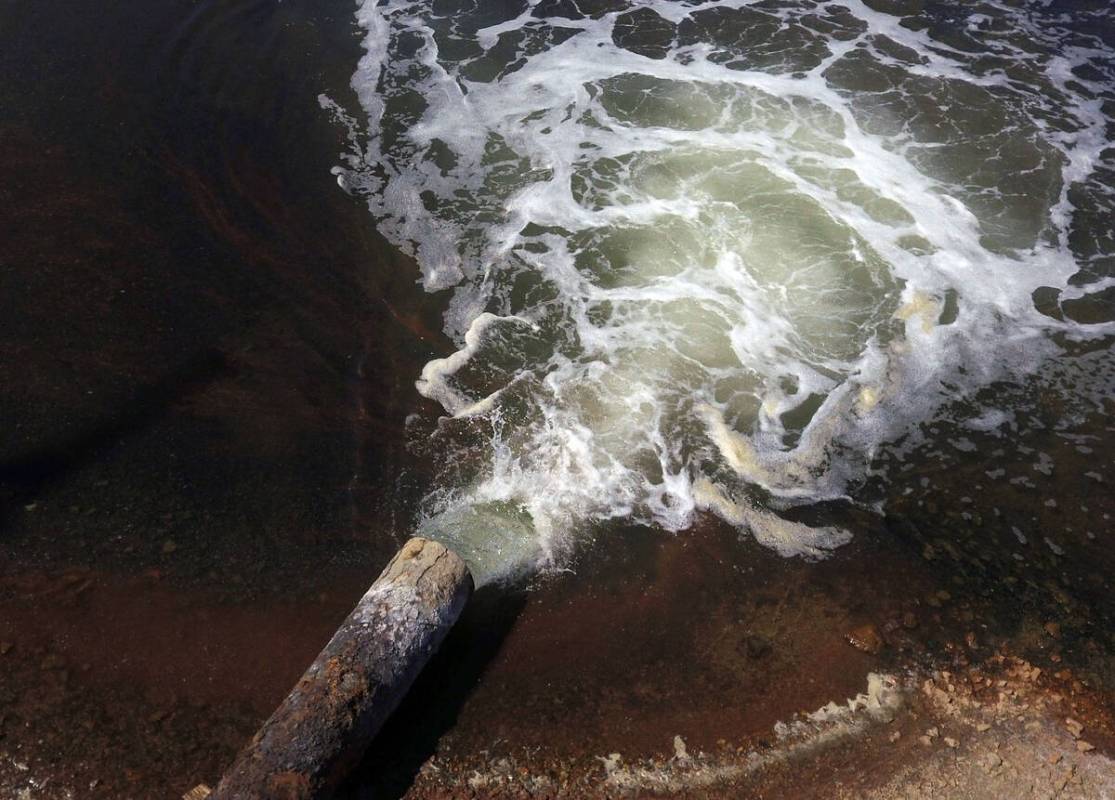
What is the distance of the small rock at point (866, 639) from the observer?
5426 millimetres

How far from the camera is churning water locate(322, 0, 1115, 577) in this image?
21.8 ft

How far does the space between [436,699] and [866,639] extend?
3.25m

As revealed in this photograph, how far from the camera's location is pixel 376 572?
18.7 feet

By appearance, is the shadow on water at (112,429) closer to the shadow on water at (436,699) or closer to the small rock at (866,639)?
the shadow on water at (436,699)

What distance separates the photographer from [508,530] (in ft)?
19.7

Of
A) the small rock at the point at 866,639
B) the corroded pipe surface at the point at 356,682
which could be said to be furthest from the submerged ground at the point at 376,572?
the corroded pipe surface at the point at 356,682

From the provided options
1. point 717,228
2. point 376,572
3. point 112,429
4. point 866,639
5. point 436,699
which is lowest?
point 866,639

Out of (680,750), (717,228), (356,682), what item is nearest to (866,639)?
(680,750)

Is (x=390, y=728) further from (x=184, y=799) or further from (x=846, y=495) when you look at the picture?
(x=846, y=495)

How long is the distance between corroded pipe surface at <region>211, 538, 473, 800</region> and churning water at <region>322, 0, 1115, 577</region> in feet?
2.57

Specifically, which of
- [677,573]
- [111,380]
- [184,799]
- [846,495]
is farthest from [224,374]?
[846,495]

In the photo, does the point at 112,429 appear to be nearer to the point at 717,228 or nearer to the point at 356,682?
the point at 356,682

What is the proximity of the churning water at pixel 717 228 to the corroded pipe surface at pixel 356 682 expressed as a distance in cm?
78

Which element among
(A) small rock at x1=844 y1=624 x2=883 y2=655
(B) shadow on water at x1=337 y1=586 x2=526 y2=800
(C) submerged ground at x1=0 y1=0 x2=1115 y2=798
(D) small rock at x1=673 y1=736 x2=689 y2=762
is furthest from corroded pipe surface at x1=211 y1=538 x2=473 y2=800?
(A) small rock at x1=844 y1=624 x2=883 y2=655
